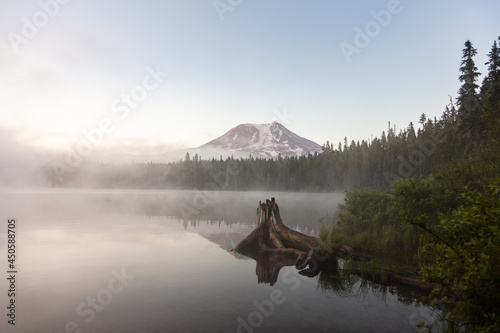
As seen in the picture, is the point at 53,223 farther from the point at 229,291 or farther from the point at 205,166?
the point at 205,166

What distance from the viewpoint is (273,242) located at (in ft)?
60.7

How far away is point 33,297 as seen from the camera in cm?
1055

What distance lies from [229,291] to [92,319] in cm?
462

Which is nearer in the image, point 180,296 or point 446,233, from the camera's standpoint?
point 446,233

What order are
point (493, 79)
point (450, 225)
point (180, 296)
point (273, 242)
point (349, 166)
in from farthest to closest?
point (349, 166), point (493, 79), point (273, 242), point (180, 296), point (450, 225)

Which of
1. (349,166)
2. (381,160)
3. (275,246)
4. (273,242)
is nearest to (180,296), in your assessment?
(275,246)

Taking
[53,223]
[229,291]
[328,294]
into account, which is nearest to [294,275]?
[328,294]

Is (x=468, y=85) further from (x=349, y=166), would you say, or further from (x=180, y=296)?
(x=349, y=166)

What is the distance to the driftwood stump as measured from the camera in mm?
14695

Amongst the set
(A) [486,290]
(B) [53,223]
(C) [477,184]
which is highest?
(C) [477,184]

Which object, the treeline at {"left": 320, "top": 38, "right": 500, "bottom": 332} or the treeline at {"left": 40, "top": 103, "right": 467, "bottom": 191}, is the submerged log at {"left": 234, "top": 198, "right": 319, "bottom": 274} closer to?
the treeline at {"left": 320, "top": 38, "right": 500, "bottom": 332}

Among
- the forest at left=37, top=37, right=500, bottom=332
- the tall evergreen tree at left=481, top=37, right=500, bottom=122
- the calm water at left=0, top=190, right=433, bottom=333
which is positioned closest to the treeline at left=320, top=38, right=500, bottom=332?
the forest at left=37, top=37, right=500, bottom=332

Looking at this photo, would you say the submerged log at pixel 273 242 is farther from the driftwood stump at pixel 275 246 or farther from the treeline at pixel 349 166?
the treeline at pixel 349 166

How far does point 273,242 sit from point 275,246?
0.98ft
